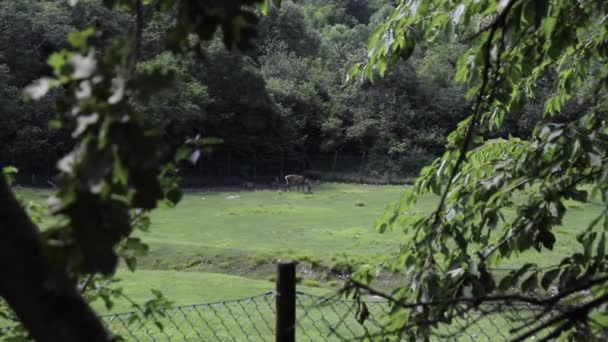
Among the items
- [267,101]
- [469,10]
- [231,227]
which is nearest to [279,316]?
[469,10]

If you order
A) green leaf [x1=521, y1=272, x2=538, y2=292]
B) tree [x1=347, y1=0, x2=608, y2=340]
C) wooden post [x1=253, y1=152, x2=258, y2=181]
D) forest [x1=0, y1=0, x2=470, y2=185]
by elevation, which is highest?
tree [x1=347, y1=0, x2=608, y2=340]

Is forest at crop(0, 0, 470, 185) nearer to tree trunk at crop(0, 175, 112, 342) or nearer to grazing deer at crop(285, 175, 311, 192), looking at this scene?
grazing deer at crop(285, 175, 311, 192)

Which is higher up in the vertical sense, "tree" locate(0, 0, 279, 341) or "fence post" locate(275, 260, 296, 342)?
"tree" locate(0, 0, 279, 341)

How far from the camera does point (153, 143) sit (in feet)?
2.49

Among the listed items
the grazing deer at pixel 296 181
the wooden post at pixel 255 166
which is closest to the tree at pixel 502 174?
the grazing deer at pixel 296 181

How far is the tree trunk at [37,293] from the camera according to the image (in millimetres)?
786

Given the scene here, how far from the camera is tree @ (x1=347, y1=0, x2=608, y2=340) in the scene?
6.88 ft

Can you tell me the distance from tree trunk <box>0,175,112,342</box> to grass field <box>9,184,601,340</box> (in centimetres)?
601

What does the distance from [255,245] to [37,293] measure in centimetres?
1600

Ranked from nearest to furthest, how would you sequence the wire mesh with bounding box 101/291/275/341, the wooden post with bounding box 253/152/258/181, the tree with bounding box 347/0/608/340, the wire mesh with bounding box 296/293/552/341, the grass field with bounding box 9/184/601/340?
the wire mesh with bounding box 296/293/552/341 < the tree with bounding box 347/0/608/340 < the wire mesh with bounding box 101/291/275/341 < the grass field with bounding box 9/184/601/340 < the wooden post with bounding box 253/152/258/181

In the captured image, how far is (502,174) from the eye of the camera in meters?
2.41

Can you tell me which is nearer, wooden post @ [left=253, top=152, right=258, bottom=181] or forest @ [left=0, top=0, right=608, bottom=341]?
forest @ [left=0, top=0, right=608, bottom=341]

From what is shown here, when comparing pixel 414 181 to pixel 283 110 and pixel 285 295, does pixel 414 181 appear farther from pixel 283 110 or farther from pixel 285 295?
pixel 283 110

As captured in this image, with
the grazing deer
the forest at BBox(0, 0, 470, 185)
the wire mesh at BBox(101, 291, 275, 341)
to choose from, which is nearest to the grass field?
the wire mesh at BBox(101, 291, 275, 341)
